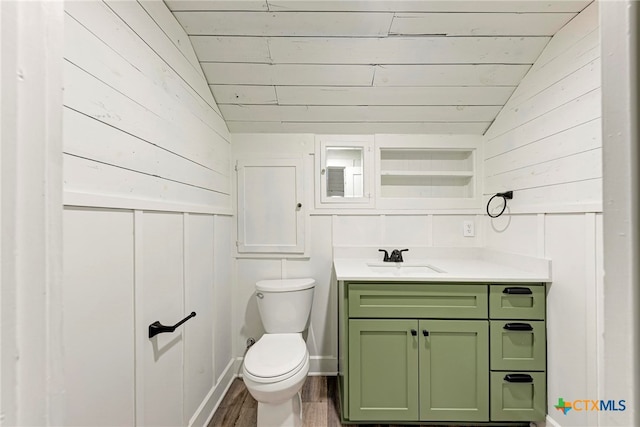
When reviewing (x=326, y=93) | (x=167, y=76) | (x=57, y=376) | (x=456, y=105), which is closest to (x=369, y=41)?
(x=326, y=93)

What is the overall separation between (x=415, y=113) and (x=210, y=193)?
4.97 ft

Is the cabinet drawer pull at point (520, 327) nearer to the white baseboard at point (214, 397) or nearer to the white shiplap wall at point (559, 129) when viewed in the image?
the white shiplap wall at point (559, 129)

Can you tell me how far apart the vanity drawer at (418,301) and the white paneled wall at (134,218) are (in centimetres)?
91

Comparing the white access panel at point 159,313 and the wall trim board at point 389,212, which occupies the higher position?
the wall trim board at point 389,212

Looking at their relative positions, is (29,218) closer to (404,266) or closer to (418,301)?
(418,301)

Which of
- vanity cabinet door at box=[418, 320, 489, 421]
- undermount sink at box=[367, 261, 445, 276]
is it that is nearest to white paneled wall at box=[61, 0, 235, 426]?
undermount sink at box=[367, 261, 445, 276]

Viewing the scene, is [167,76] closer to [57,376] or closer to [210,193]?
[210,193]

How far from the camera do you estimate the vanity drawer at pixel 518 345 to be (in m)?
1.37

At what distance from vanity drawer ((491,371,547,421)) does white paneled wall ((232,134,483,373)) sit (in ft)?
2.93

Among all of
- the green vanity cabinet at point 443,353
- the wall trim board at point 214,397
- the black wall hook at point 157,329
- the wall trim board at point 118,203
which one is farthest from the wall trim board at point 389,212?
the wall trim board at point 214,397

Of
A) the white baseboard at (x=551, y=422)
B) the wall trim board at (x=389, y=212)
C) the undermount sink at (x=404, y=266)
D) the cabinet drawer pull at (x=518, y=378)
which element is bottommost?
the white baseboard at (x=551, y=422)

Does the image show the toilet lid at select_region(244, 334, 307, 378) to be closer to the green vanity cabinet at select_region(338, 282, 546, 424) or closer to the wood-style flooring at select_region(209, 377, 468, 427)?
the green vanity cabinet at select_region(338, 282, 546, 424)

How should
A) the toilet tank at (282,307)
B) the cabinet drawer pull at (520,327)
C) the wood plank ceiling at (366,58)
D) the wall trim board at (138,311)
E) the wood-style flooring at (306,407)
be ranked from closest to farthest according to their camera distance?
the wall trim board at (138,311), the wood plank ceiling at (366,58), the cabinet drawer pull at (520,327), the wood-style flooring at (306,407), the toilet tank at (282,307)

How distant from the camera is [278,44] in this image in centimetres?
143
